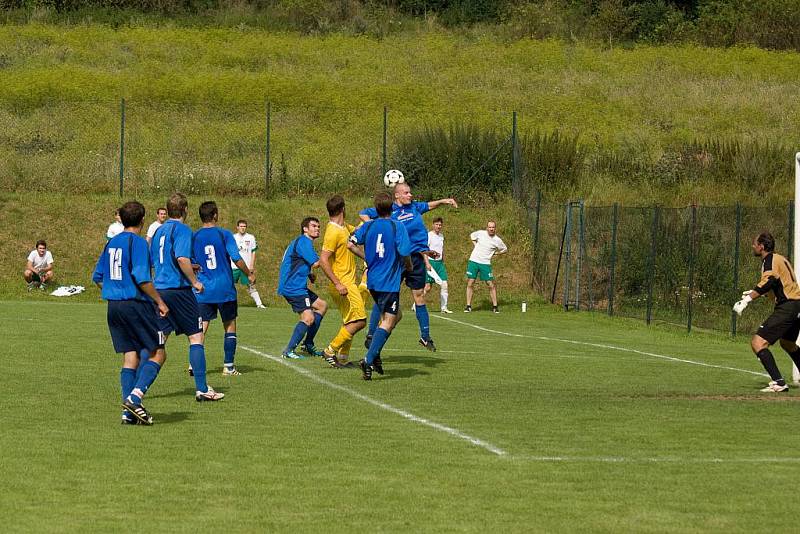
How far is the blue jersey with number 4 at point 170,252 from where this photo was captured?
41.7 feet

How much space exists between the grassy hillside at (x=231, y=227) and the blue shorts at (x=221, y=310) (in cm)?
1735

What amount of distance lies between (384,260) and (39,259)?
19.7 m

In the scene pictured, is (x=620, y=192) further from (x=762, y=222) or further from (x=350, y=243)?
(x=350, y=243)

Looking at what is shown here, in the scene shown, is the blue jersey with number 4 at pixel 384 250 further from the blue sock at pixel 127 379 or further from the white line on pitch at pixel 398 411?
the blue sock at pixel 127 379

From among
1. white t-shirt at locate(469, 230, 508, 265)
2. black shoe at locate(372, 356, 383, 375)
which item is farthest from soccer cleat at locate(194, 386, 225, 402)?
white t-shirt at locate(469, 230, 508, 265)

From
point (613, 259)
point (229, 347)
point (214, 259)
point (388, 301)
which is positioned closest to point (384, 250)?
point (388, 301)

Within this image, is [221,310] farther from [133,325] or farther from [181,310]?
[133,325]

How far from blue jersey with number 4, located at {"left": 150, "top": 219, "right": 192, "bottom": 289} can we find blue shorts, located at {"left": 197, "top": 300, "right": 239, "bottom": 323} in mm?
1521

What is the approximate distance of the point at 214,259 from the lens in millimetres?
14297

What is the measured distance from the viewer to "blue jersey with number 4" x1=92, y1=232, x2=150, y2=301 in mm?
11055

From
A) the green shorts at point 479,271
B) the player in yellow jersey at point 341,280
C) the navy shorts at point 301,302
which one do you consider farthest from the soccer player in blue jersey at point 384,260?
the green shorts at point 479,271

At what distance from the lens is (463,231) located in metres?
37.2

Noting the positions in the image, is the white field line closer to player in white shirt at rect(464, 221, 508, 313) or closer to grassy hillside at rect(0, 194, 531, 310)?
player in white shirt at rect(464, 221, 508, 313)

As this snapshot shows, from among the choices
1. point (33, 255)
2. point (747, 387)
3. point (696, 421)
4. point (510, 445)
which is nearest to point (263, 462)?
point (510, 445)
